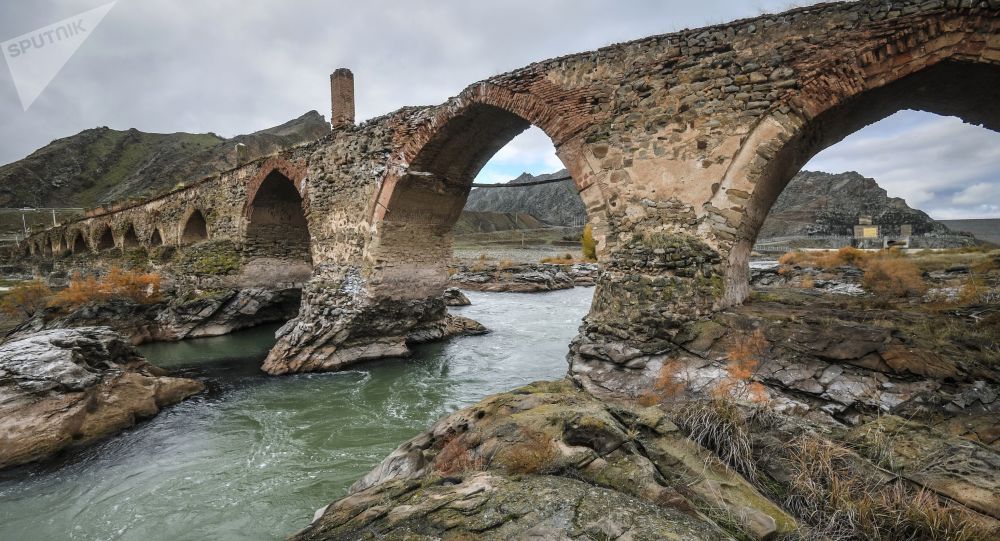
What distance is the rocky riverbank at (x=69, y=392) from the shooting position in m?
5.31

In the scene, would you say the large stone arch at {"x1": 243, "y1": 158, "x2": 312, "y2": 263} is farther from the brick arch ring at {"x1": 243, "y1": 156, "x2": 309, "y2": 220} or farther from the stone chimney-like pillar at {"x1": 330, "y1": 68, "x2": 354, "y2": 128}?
the stone chimney-like pillar at {"x1": 330, "y1": 68, "x2": 354, "y2": 128}

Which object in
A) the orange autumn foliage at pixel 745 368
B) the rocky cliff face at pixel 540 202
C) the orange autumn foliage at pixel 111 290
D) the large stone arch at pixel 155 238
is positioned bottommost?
the orange autumn foliage at pixel 745 368

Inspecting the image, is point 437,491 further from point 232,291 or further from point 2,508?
point 232,291

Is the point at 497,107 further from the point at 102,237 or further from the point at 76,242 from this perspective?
the point at 76,242

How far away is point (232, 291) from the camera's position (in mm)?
A: 12992

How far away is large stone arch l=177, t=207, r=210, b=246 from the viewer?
47.3ft

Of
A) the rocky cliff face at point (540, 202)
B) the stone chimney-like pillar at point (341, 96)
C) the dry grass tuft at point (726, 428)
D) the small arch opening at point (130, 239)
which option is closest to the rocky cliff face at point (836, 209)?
the stone chimney-like pillar at point (341, 96)

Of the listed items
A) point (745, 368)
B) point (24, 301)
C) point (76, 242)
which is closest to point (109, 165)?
point (76, 242)

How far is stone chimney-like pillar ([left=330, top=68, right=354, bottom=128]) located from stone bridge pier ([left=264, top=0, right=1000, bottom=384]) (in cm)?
307

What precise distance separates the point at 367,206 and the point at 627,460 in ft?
26.3

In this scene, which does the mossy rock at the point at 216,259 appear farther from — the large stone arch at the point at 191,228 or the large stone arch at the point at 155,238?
the large stone arch at the point at 155,238

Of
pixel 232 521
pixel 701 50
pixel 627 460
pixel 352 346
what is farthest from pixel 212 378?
pixel 701 50

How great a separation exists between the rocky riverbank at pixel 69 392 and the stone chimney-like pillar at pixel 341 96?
590cm

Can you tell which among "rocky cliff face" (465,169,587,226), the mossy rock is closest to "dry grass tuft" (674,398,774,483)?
the mossy rock
